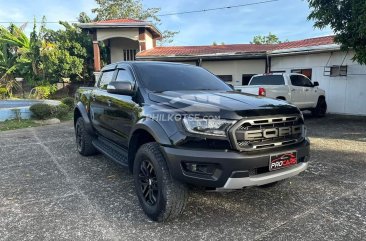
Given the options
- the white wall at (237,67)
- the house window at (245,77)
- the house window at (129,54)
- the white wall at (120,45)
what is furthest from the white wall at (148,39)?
the house window at (245,77)

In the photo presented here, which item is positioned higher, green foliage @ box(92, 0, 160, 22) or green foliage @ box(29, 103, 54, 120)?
green foliage @ box(92, 0, 160, 22)

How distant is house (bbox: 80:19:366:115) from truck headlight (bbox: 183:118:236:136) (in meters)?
10.5

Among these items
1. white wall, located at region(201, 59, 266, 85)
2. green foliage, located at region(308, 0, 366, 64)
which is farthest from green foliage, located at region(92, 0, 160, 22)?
green foliage, located at region(308, 0, 366, 64)

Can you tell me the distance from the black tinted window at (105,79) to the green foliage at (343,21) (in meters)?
6.58

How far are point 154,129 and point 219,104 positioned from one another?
29.4 inches

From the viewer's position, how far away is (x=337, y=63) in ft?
42.9

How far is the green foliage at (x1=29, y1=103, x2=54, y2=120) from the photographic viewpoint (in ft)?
37.5

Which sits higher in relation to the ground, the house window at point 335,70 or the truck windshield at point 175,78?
the house window at point 335,70

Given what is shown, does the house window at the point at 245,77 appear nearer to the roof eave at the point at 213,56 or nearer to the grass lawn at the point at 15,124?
the roof eave at the point at 213,56

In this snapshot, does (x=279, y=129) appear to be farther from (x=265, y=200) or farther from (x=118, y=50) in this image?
(x=118, y=50)

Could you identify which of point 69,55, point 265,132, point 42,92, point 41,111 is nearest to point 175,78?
point 265,132

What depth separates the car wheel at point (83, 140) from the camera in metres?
5.76

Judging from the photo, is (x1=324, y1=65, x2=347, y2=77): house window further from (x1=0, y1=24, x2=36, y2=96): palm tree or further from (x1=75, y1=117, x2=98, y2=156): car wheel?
(x1=0, y1=24, x2=36, y2=96): palm tree

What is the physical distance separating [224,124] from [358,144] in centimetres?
574
